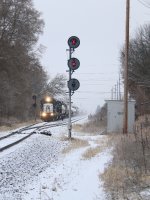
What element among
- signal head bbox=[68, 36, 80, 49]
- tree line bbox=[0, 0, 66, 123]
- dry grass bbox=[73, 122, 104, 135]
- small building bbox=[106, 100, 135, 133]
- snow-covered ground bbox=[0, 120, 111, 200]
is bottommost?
snow-covered ground bbox=[0, 120, 111, 200]

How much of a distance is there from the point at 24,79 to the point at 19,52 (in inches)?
129

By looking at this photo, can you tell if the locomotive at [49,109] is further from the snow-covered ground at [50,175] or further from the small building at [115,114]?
the snow-covered ground at [50,175]

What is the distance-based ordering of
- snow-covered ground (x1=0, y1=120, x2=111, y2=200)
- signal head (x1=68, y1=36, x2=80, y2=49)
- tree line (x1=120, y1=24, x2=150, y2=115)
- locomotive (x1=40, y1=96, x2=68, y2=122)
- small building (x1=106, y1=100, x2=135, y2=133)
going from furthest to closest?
1. locomotive (x1=40, y1=96, x2=68, y2=122)
2. tree line (x1=120, y1=24, x2=150, y2=115)
3. small building (x1=106, y1=100, x2=135, y2=133)
4. signal head (x1=68, y1=36, x2=80, y2=49)
5. snow-covered ground (x1=0, y1=120, x2=111, y2=200)

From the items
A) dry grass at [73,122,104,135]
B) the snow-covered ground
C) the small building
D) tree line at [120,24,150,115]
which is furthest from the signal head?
tree line at [120,24,150,115]

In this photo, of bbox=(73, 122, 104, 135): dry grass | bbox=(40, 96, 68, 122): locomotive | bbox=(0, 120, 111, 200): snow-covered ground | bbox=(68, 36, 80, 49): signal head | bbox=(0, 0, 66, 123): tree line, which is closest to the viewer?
bbox=(0, 120, 111, 200): snow-covered ground

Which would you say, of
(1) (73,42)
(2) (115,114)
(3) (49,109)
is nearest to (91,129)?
(2) (115,114)

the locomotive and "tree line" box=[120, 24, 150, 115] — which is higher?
"tree line" box=[120, 24, 150, 115]

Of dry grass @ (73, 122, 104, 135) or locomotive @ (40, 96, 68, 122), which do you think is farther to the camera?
locomotive @ (40, 96, 68, 122)

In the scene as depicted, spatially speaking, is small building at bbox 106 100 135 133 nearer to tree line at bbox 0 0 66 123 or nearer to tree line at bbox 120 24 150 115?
tree line at bbox 120 24 150 115

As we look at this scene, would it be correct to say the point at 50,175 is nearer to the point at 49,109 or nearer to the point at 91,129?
the point at 91,129

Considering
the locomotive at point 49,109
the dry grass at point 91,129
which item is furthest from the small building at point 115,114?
the locomotive at point 49,109

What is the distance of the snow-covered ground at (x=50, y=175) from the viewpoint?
11.3 metres

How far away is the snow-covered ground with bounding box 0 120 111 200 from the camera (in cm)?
1133

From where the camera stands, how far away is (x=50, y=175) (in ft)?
46.5
